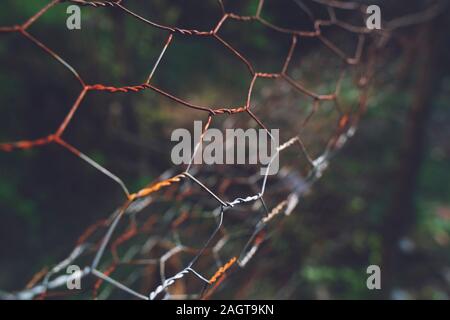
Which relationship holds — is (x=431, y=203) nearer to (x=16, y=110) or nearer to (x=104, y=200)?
(x=104, y=200)

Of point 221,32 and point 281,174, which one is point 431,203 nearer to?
point 281,174

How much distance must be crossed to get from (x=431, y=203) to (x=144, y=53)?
158cm

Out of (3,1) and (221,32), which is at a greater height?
(221,32)

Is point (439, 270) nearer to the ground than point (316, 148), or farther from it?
nearer to the ground

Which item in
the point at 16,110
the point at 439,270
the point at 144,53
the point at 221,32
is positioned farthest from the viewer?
the point at 221,32

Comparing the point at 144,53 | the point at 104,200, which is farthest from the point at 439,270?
the point at 144,53

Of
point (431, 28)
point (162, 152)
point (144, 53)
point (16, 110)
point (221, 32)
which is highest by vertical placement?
point (221, 32)
